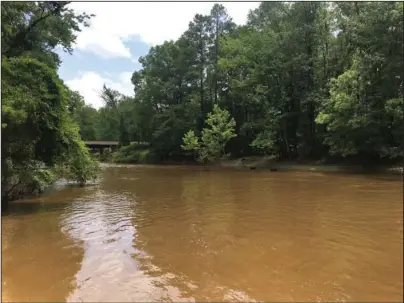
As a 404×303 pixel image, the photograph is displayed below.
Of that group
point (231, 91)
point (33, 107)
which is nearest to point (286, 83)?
point (231, 91)

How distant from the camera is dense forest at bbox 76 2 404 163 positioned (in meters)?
23.2

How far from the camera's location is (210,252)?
22.3 feet

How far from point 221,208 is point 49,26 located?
38.8ft

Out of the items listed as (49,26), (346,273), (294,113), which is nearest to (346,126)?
(294,113)

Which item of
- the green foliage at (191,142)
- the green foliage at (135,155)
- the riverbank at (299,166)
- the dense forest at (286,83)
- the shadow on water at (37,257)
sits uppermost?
the dense forest at (286,83)

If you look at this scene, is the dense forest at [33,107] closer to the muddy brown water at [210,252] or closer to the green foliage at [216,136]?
the muddy brown water at [210,252]

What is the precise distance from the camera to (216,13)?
48156 mm

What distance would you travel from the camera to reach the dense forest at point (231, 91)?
12367 millimetres

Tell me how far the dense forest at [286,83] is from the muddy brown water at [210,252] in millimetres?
14059

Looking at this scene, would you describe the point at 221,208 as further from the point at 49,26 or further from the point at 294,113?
the point at 294,113

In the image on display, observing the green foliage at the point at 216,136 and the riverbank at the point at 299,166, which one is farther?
the green foliage at the point at 216,136

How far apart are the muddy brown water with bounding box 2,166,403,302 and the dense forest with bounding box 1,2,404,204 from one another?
331 centimetres

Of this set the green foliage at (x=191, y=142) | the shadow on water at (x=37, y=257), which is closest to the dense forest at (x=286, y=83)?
the green foliage at (x=191, y=142)

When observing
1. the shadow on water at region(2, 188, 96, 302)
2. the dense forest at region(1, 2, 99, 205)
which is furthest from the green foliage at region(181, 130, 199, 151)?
the shadow on water at region(2, 188, 96, 302)
